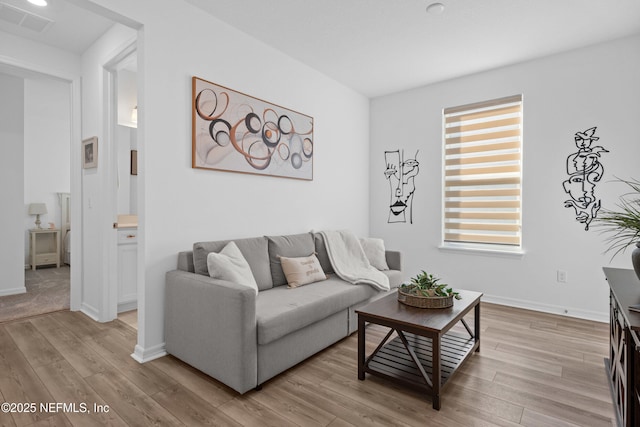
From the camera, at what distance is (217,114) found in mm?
2818

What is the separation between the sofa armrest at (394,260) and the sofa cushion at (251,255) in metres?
1.43

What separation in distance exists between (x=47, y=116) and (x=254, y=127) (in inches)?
207

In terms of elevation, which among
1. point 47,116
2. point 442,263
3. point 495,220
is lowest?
point 442,263

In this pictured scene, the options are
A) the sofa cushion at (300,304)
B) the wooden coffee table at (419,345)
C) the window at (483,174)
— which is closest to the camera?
the wooden coffee table at (419,345)

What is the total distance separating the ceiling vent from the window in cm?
418

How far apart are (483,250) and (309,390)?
2801 mm

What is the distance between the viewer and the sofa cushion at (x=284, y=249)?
2.96 meters

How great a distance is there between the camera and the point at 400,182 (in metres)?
4.60

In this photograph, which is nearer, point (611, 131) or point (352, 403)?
point (352, 403)

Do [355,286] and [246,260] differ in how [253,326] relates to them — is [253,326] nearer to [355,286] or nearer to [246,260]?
[246,260]

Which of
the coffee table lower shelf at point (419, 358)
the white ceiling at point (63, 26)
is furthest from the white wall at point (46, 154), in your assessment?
the coffee table lower shelf at point (419, 358)

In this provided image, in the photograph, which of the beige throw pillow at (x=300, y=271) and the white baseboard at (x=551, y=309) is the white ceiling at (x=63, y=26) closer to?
the beige throw pillow at (x=300, y=271)

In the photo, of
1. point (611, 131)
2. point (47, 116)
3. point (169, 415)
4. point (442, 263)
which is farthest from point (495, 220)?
point (47, 116)

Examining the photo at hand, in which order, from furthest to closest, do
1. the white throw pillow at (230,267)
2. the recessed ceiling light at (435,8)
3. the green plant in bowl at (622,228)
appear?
the green plant in bowl at (622,228)
the recessed ceiling light at (435,8)
the white throw pillow at (230,267)
